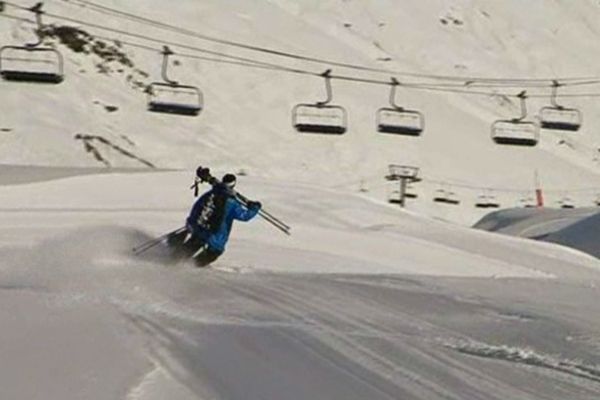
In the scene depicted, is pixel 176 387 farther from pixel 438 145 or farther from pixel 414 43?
pixel 414 43

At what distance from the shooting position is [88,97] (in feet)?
113

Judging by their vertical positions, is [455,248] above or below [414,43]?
below

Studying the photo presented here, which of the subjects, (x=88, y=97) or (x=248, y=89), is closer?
(x=88, y=97)

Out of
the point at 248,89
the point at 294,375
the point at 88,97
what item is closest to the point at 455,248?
the point at 294,375

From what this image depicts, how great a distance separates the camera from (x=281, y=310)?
7547 millimetres

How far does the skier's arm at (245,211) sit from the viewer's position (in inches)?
448

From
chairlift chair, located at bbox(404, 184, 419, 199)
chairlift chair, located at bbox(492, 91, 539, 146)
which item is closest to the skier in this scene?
chairlift chair, located at bbox(492, 91, 539, 146)

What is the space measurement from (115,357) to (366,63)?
123ft

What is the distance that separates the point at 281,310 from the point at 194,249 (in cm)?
401

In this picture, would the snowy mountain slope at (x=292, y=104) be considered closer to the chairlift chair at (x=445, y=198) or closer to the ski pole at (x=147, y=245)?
the chairlift chair at (x=445, y=198)

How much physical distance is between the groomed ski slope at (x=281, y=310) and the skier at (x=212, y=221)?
254 mm

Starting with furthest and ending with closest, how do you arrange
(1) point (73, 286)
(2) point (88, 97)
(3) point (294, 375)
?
(2) point (88, 97) < (1) point (73, 286) < (3) point (294, 375)

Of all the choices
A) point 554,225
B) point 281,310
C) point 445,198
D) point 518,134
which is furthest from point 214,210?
point 445,198

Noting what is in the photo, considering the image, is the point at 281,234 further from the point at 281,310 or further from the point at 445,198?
the point at 445,198
